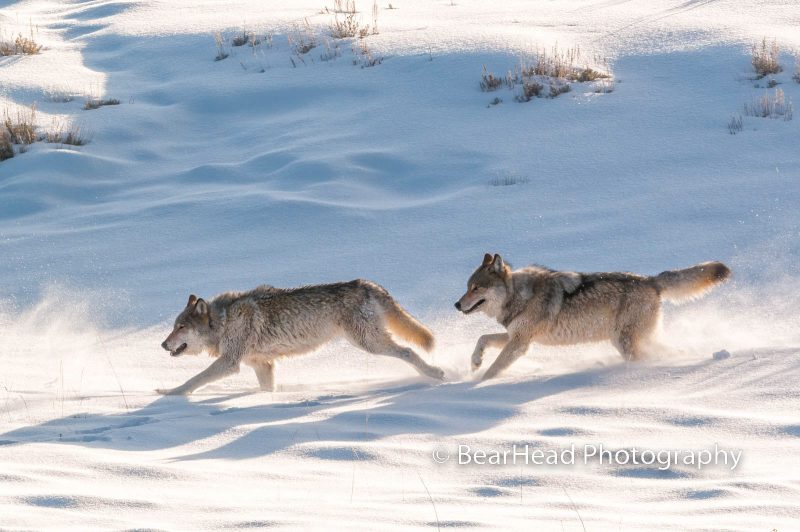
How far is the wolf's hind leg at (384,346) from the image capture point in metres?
8.81

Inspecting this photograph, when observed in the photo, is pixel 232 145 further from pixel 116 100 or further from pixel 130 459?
pixel 130 459

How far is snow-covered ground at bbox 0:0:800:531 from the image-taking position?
538 cm

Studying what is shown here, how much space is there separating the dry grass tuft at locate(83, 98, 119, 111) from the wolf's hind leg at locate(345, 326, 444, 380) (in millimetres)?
10519

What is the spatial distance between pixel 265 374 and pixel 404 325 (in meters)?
1.28

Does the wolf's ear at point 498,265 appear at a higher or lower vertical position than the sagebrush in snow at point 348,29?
lower

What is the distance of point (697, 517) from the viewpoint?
187 inches

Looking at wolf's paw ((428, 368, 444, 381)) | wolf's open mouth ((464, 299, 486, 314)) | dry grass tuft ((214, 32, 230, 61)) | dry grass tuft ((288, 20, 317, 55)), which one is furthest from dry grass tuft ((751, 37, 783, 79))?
dry grass tuft ((214, 32, 230, 61))

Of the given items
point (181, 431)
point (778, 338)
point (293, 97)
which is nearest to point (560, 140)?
point (293, 97)

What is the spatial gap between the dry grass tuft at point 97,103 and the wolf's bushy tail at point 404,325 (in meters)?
10.6

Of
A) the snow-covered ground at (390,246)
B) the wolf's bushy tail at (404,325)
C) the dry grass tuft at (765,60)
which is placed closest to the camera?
the snow-covered ground at (390,246)

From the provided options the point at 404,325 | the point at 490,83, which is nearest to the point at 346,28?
the point at 490,83

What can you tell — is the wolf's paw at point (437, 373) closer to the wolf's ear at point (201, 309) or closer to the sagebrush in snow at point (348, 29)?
the wolf's ear at point (201, 309)

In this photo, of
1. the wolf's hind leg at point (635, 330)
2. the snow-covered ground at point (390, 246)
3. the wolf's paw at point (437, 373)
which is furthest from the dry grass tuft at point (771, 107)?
the wolf's paw at point (437, 373)

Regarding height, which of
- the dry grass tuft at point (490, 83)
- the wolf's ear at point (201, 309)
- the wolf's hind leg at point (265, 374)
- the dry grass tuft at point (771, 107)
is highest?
the dry grass tuft at point (490, 83)
